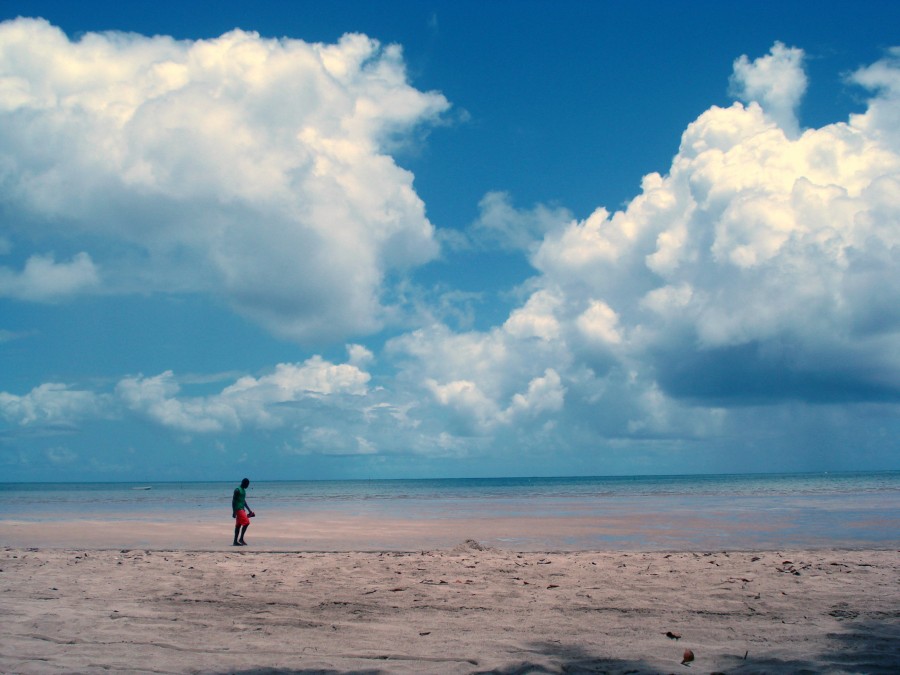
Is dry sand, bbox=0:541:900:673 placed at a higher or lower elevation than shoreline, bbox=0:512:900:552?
higher

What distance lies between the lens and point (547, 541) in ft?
68.4

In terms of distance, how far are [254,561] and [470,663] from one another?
31.7 ft

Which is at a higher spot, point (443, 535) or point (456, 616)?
point (456, 616)

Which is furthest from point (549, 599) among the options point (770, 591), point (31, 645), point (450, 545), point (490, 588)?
point (450, 545)

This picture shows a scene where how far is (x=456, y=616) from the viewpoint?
30.3 ft

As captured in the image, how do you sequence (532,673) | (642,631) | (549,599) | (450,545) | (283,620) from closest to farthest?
(532,673) → (642,631) → (283,620) → (549,599) → (450,545)

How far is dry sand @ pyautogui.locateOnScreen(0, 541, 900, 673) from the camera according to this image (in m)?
7.14

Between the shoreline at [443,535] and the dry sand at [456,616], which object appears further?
the shoreline at [443,535]

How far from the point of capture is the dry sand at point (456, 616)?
714 centimetres

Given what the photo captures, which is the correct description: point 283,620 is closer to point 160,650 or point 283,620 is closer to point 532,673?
point 160,650

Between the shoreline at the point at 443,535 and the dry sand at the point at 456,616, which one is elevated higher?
the dry sand at the point at 456,616

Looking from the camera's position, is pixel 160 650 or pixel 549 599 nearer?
pixel 160 650

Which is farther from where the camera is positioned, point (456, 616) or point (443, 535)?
point (443, 535)

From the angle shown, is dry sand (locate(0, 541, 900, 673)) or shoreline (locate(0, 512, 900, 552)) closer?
dry sand (locate(0, 541, 900, 673))
